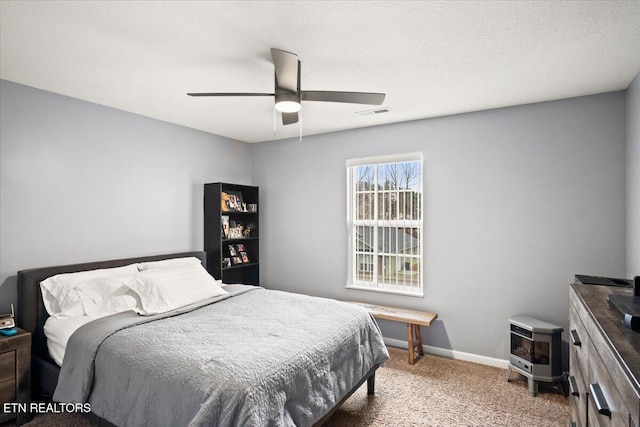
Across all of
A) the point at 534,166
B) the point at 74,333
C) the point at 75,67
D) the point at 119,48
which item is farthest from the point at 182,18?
the point at 534,166

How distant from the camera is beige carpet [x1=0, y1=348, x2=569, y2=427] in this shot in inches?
100

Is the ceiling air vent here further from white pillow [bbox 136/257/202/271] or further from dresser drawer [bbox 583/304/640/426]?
dresser drawer [bbox 583/304/640/426]

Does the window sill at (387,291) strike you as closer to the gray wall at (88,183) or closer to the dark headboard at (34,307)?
the gray wall at (88,183)

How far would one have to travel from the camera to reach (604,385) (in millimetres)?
1249

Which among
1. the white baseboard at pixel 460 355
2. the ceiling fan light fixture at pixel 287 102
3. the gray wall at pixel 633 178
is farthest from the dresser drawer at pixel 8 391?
the gray wall at pixel 633 178

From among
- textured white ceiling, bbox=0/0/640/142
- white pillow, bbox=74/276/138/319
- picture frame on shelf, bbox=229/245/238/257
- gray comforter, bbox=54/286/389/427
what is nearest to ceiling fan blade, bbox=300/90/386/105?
textured white ceiling, bbox=0/0/640/142

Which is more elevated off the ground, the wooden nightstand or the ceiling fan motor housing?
the ceiling fan motor housing

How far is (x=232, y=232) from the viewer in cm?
476

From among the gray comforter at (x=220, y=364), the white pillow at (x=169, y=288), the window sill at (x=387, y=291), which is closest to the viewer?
the gray comforter at (x=220, y=364)

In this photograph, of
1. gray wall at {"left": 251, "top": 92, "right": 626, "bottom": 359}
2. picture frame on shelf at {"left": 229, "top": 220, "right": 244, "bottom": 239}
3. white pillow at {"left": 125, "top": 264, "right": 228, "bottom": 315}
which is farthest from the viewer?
picture frame on shelf at {"left": 229, "top": 220, "right": 244, "bottom": 239}

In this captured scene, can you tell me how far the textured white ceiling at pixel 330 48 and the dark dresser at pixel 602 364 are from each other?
156cm

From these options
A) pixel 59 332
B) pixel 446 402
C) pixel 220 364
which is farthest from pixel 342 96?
pixel 59 332

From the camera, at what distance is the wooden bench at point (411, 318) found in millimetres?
3528

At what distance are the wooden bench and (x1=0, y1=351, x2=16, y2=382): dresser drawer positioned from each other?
292cm
